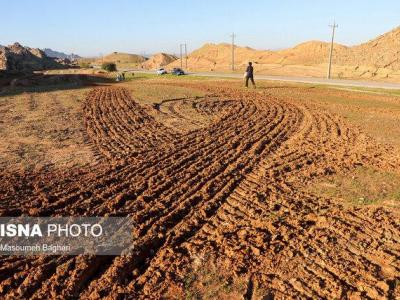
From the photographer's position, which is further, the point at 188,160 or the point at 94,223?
the point at 188,160

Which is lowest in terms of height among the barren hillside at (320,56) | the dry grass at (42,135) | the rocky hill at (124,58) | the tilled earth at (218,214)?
the rocky hill at (124,58)

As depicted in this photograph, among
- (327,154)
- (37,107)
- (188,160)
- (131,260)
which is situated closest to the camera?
(131,260)

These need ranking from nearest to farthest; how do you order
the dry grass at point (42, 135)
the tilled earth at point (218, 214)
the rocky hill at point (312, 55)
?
the tilled earth at point (218, 214) < the dry grass at point (42, 135) < the rocky hill at point (312, 55)

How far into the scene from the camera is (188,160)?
9.87m

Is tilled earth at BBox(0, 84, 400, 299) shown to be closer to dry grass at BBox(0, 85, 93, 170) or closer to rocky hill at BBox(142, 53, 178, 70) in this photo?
dry grass at BBox(0, 85, 93, 170)

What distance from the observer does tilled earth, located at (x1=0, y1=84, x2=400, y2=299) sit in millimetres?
5055

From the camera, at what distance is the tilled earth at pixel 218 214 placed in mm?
5055

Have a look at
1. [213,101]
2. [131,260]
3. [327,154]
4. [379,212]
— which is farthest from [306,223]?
[213,101]

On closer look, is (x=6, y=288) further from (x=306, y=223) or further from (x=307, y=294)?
(x=306, y=223)

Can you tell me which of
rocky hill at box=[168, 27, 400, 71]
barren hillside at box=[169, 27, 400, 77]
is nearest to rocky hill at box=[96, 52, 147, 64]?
rocky hill at box=[168, 27, 400, 71]

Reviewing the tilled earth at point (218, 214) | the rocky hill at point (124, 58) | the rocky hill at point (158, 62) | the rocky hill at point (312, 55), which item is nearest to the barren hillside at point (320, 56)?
the rocky hill at point (312, 55)

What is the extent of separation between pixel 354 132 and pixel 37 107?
565 inches

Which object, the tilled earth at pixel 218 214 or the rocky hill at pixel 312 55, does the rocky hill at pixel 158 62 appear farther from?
the tilled earth at pixel 218 214

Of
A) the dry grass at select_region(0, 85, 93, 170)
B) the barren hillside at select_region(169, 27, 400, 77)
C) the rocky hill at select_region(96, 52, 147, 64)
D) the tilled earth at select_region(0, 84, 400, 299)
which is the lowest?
the rocky hill at select_region(96, 52, 147, 64)
